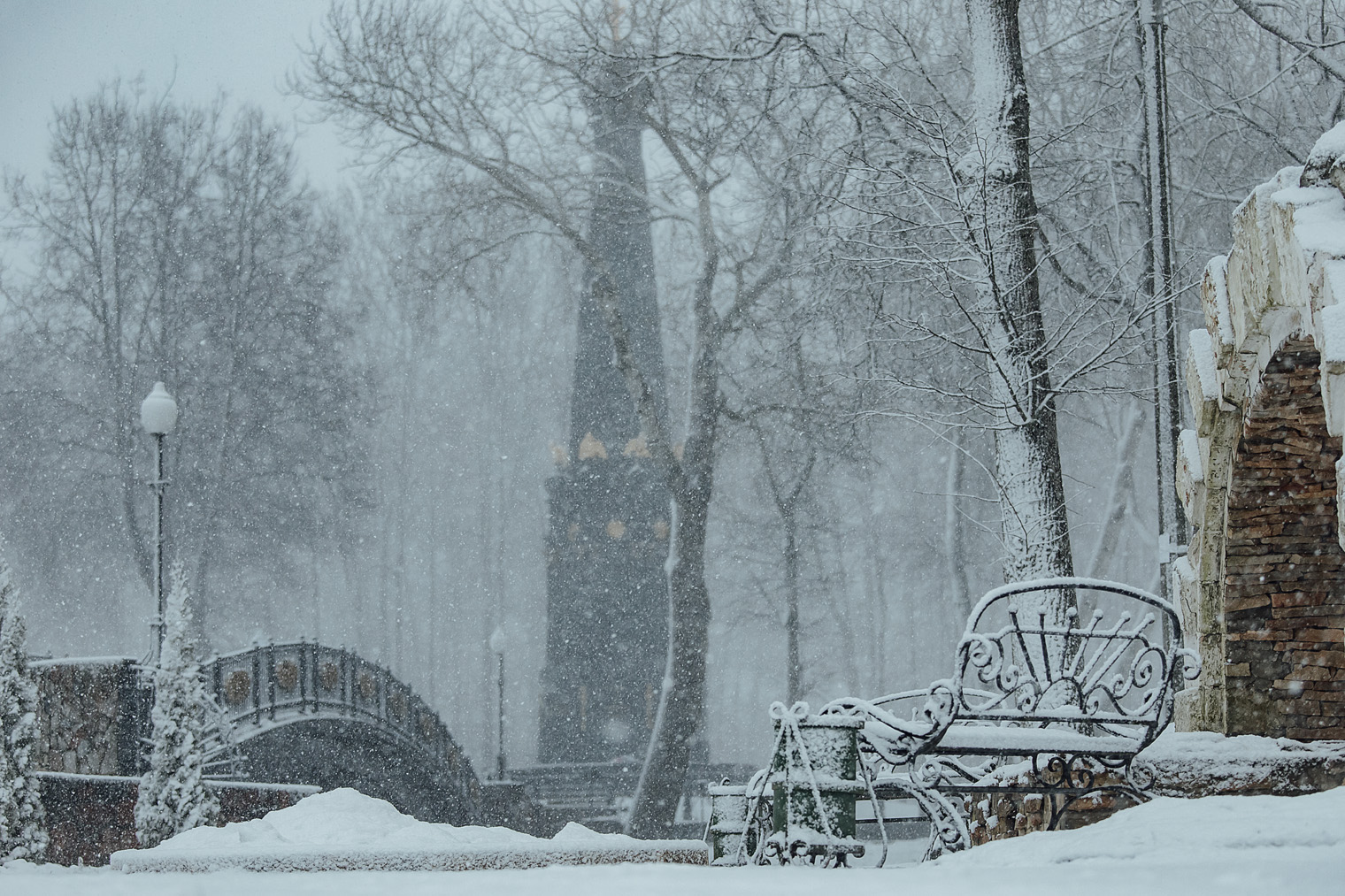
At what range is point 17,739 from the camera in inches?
472

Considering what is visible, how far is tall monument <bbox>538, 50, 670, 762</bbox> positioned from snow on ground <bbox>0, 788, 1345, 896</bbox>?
20.1m

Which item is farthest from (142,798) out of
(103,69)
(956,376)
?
(103,69)

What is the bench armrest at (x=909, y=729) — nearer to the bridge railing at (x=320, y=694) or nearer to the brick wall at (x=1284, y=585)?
the brick wall at (x=1284, y=585)

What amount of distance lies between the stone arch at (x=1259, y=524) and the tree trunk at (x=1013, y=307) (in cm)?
304

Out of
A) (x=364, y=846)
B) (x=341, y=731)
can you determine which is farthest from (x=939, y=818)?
(x=341, y=731)

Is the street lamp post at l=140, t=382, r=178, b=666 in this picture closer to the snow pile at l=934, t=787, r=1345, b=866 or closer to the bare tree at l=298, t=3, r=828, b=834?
the bare tree at l=298, t=3, r=828, b=834

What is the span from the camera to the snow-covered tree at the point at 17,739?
11.8m

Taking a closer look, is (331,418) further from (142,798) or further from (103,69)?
(142,798)

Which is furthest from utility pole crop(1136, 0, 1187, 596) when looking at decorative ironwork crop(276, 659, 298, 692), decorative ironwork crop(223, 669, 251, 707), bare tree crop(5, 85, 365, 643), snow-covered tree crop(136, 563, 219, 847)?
bare tree crop(5, 85, 365, 643)

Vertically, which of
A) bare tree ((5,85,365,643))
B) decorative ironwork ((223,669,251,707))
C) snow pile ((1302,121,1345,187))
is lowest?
decorative ironwork ((223,669,251,707))

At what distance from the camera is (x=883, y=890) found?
8.30ft

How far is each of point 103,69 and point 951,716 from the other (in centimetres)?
3232

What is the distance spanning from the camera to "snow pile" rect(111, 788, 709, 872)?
601cm

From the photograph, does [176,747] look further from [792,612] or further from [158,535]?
[792,612]
